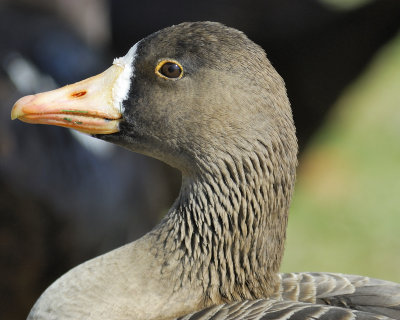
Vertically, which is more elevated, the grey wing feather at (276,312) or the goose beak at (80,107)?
the goose beak at (80,107)

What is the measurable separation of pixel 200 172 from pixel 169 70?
458 millimetres

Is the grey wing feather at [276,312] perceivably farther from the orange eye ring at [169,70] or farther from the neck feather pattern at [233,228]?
the orange eye ring at [169,70]

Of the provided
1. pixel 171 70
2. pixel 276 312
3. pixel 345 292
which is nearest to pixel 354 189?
pixel 345 292

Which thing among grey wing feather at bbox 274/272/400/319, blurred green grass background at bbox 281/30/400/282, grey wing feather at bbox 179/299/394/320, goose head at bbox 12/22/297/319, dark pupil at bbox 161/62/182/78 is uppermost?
blurred green grass background at bbox 281/30/400/282

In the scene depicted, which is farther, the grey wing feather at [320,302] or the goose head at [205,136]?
the goose head at [205,136]

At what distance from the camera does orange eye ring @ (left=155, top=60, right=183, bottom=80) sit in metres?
2.82

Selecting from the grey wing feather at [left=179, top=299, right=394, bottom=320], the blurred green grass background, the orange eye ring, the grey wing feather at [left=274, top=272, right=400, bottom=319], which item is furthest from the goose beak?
the blurred green grass background

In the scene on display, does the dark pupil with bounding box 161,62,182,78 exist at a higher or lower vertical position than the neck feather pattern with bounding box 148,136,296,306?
higher

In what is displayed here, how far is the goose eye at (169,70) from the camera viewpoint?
282 centimetres

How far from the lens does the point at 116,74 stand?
291 cm

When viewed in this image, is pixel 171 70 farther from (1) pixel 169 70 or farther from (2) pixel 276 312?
(2) pixel 276 312

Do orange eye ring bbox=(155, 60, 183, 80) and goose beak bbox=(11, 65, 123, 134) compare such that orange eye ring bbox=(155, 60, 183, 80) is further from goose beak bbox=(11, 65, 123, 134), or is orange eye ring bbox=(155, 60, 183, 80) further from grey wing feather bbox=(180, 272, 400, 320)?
grey wing feather bbox=(180, 272, 400, 320)

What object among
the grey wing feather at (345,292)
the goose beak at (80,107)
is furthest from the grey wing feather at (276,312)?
the goose beak at (80,107)

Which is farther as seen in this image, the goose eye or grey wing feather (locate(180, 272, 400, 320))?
the goose eye
